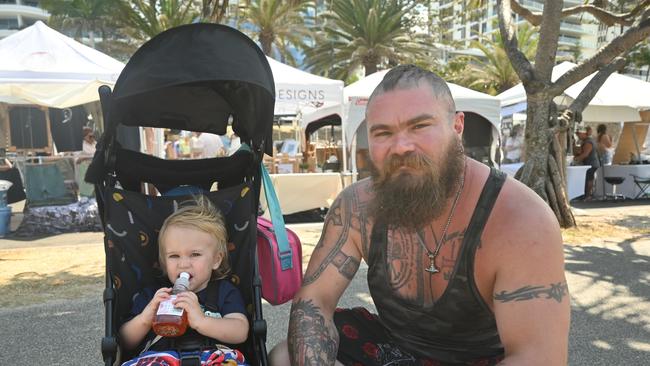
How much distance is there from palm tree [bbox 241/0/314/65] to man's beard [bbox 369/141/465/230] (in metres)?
21.1

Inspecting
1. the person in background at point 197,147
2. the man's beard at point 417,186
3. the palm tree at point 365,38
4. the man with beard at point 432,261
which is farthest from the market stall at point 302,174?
the palm tree at point 365,38

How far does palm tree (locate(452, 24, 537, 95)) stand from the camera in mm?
30752

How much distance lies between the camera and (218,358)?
2027mm

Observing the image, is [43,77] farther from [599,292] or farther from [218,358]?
[599,292]

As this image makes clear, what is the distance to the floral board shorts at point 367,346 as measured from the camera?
83.8 inches

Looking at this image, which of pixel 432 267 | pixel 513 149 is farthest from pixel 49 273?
pixel 513 149

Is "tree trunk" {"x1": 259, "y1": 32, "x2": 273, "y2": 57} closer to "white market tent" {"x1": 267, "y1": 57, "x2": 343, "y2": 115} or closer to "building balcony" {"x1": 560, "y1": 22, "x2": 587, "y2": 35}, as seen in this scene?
"white market tent" {"x1": 267, "y1": 57, "x2": 343, "y2": 115}

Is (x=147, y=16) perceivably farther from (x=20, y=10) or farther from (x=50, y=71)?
(x=20, y=10)

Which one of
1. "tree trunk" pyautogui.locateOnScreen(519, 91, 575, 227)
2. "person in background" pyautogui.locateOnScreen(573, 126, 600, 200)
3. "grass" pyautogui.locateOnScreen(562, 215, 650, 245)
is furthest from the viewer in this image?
"person in background" pyautogui.locateOnScreen(573, 126, 600, 200)

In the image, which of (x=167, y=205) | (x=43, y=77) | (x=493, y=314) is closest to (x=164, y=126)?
(x=167, y=205)

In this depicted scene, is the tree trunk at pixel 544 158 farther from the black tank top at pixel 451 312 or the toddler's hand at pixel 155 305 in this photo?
the toddler's hand at pixel 155 305

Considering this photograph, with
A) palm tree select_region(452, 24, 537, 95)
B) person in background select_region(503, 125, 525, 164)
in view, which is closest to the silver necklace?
person in background select_region(503, 125, 525, 164)

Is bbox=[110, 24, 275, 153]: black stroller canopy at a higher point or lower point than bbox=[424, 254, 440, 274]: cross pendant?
higher

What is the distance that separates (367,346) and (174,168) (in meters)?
1.52
